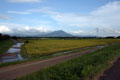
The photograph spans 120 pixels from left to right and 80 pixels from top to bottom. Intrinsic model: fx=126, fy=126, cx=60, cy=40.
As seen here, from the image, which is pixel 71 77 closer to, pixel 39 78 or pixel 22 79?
pixel 39 78

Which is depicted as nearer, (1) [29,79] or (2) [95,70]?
(1) [29,79]

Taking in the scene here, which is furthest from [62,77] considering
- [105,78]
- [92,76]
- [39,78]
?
[105,78]

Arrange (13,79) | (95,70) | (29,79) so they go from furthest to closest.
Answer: (95,70) < (13,79) < (29,79)

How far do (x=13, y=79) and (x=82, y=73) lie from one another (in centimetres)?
494

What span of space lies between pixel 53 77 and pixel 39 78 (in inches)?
37.8

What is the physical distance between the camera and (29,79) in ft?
27.1

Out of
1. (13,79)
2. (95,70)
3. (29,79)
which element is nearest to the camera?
(29,79)

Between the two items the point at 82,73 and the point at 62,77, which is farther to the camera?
the point at 82,73

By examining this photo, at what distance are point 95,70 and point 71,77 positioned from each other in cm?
290

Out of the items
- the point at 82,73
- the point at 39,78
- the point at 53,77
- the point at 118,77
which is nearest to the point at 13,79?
the point at 39,78

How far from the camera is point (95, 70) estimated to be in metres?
10.4

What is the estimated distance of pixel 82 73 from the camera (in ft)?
30.5

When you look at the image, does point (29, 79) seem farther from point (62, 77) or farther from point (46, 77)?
point (62, 77)

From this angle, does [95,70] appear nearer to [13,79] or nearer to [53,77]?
[53,77]
